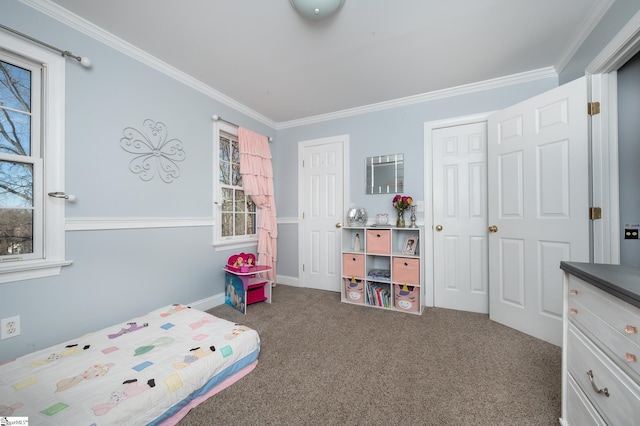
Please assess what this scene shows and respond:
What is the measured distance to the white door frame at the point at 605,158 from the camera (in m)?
1.65

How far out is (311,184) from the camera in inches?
141

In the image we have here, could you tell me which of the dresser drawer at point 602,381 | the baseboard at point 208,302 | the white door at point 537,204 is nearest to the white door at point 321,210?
the baseboard at point 208,302

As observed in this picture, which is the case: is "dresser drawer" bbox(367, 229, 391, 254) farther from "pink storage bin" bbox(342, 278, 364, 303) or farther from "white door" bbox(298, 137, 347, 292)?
"white door" bbox(298, 137, 347, 292)

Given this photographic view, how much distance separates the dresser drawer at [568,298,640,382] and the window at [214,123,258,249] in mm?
2904

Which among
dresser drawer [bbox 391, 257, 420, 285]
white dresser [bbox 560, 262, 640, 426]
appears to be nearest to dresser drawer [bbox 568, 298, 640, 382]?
white dresser [bbox 560, 262, 640, 426]

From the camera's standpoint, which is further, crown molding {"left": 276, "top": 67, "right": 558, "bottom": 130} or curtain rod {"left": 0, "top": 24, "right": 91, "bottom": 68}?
crown molding {"left": 276, "top": 67, "right": 558, "bottom": 130}

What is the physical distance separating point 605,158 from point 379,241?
73.9 inches

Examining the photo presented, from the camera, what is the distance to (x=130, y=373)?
1312 millimetres

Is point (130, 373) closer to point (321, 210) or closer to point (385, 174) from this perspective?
point (321, 210)

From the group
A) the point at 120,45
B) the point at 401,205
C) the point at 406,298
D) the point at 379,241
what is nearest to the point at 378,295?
the point at 406,298

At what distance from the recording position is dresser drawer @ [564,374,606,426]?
905mm

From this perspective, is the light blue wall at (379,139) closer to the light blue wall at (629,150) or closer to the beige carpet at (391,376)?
the light blue wall at (629,150)

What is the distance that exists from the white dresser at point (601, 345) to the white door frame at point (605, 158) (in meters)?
0.94

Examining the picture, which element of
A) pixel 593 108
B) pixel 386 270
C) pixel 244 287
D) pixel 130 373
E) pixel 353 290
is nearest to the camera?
pixel 130 373
